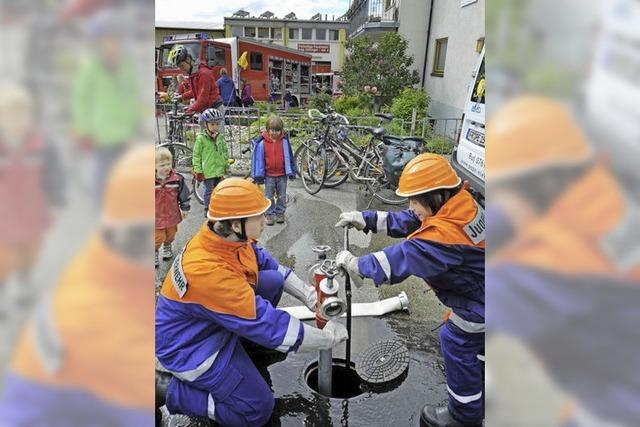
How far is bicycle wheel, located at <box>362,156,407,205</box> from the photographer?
7738 millimetres

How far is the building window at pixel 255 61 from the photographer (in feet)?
65.6

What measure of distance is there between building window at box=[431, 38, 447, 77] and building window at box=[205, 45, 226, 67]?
→ 7.87m

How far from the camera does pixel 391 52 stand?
14328 mm

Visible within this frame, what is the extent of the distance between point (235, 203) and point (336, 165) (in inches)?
230

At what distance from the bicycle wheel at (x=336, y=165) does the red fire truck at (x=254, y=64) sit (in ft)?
25.0

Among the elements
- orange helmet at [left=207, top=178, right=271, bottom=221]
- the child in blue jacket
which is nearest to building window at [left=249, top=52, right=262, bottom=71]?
the child in blue jacket

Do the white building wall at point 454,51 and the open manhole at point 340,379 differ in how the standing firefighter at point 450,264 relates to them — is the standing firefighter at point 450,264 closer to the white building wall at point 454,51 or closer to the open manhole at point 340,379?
the open manhole at point 340,379
